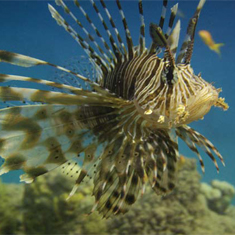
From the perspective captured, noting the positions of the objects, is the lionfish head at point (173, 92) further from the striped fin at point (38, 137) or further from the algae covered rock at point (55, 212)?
the algae covered rock at point (55, 212)

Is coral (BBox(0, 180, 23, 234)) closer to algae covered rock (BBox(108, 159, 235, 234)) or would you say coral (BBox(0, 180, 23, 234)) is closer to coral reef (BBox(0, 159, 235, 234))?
coral reef (BBox(0, 159, 235, 234))

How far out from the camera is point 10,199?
4.75 m

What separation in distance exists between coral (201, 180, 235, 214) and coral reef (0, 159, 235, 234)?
10.3 feet

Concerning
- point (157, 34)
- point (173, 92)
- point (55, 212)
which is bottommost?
point (55, 212)

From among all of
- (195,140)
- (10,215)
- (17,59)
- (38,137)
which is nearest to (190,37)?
(195,140)

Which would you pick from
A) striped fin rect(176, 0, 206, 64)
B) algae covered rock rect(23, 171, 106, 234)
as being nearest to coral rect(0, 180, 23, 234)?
algae covered rock rect(23, 171, 106, 234)

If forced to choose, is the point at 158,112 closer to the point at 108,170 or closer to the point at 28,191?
the point at 108,170

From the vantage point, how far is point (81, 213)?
4312mm

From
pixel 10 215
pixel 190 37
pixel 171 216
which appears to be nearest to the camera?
pixel 190 37

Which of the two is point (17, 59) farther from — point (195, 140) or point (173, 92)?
point (195, 140)

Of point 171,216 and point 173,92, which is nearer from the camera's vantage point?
point 173,92

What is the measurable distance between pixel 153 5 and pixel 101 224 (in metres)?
18.5

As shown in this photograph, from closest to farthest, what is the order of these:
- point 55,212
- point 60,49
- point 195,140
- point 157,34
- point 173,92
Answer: point 157,34, point 173,92, point 195,140, point 55,212, point 60,49

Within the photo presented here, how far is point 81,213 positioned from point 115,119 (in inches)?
111
